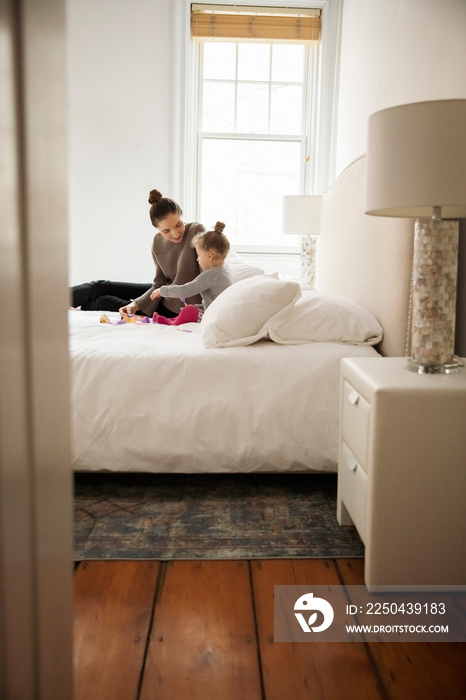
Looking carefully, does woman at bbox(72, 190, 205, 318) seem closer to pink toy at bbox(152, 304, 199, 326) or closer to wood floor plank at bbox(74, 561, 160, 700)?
pink toy at bbox(152, 304, 199, 326)

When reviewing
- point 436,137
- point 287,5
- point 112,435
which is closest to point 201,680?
point 112,435

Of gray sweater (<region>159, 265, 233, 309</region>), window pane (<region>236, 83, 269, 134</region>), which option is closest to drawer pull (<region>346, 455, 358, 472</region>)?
gray sweater (<region>159, 265, 233, 309</region>)

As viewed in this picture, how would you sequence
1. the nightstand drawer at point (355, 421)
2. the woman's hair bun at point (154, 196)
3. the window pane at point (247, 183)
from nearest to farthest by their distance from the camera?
the nightstand drawer at point (355, 421), the woman's hair bun at point (154, 196), the window pane at point (247, 183)

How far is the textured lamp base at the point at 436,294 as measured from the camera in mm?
1533

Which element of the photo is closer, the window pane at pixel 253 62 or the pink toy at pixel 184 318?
the pink toy at pixel 184 318

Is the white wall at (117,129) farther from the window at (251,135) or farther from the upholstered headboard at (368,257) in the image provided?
the upholstered headboard at (368,257)

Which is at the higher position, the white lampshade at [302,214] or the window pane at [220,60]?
the window pane at [220,60]

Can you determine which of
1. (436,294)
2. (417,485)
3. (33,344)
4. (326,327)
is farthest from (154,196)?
(33,344)

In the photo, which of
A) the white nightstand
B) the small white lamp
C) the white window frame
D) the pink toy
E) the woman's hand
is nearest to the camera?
the white nightstand

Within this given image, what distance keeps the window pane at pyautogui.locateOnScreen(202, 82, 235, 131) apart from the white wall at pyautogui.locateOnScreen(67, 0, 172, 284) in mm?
300

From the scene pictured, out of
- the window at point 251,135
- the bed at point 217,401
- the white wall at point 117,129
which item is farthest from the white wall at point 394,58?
the white wall at point 117,129

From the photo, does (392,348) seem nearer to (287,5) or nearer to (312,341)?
(312,341)

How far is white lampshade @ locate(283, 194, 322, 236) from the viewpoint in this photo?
13.4 feet

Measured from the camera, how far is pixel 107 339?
7.50 ft
